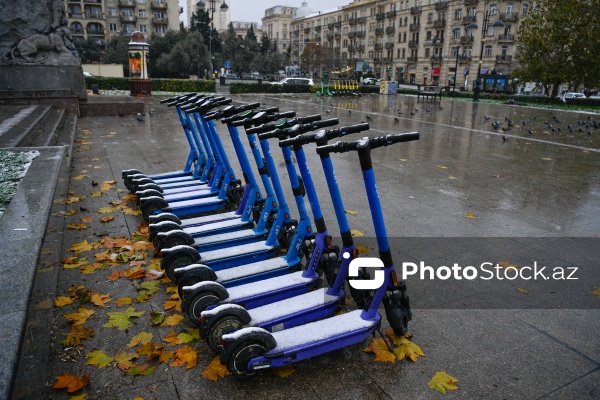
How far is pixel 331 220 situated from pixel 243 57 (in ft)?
221

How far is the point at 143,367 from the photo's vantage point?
2.65 meters

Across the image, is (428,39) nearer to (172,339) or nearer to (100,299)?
(100,299)

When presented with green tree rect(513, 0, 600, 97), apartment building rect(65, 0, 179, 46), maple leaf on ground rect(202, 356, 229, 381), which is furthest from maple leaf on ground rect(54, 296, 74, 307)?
apartment building rect(65, 0, 179, 46)

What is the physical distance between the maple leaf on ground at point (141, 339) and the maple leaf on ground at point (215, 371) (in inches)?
20.1

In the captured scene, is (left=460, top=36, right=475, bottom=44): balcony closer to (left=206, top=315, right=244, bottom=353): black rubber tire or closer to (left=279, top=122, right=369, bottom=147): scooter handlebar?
(left=279, top=122, right=369, bottom=147): scooter handlebar

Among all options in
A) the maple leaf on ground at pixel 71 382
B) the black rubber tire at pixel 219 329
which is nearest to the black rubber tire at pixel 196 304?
the black rubber tire at pixel 219 329

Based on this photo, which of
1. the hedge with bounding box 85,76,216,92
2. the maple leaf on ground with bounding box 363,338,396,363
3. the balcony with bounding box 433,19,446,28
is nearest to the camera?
the maple leaf on ground with bounding box 363,338,396,363

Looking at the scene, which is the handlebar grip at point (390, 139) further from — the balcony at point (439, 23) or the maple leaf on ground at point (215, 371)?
the balcony at point (439, 23)

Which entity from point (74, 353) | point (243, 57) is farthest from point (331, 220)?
point (243, 57)

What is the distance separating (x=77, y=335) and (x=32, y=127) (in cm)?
754

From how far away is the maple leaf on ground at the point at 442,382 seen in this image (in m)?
2.55

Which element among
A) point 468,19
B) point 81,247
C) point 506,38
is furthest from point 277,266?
point 468,19

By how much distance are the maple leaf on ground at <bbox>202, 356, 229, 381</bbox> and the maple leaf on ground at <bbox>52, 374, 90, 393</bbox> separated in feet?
2.17

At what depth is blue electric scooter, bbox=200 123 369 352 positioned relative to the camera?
8.96 feet
